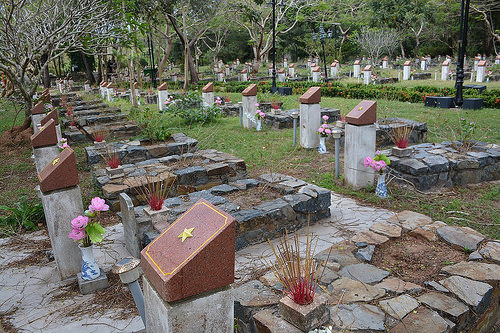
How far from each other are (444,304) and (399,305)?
0.34m

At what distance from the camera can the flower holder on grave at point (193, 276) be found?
1893 mm

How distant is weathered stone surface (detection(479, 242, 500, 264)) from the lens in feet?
11.7

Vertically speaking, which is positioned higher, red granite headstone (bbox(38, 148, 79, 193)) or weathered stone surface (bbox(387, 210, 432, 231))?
red granite headstone (bbox(38, 148, 79, 193))

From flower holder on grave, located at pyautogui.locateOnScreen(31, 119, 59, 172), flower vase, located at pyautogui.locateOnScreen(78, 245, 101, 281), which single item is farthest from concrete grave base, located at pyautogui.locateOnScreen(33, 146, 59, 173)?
flower vase, located at pyautogui.locateOnScreen(78, 245, 101, 281)

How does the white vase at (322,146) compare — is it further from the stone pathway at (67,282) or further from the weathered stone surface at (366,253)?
the weathered stone surface at (366,253)

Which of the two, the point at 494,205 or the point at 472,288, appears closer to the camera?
the point at 472,288

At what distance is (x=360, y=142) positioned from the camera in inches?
238

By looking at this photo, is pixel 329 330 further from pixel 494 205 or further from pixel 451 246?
pixel 494 205

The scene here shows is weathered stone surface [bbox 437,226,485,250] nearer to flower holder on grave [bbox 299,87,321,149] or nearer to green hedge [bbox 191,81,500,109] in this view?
flower holder on grave [bbox 299,87,321,149]

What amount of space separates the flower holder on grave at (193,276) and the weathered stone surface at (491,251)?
2.71 metres

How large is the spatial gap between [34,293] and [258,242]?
7.82 feet

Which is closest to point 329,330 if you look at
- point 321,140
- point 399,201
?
point 399,201

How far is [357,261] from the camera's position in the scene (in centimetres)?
366

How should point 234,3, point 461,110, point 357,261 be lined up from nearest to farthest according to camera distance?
point 357,261
point 461,110
point 234,3
